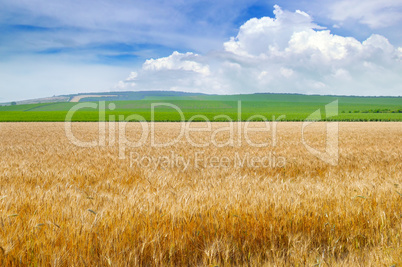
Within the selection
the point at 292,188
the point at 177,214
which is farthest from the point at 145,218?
the point at 292,188

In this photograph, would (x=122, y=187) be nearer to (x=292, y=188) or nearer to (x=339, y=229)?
(x=292, y=188)

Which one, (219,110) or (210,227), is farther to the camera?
(219,110)

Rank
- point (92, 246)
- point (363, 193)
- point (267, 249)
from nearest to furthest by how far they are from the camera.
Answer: point (92, 246) → point (267, 249) → point (363, 193)

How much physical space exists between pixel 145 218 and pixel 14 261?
115cm

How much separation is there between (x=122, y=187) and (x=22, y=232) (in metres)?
2.24

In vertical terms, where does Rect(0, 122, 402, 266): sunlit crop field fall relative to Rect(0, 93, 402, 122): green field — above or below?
below

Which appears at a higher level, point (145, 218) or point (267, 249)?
point (145, 218)

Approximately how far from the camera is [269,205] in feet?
11.2

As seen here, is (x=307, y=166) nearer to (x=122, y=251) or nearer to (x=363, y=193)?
(x=363, y=193)

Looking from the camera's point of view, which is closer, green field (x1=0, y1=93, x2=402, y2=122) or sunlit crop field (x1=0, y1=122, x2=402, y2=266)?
sunlit crop field (x1=0, y1=122, x2=402, y2=266)

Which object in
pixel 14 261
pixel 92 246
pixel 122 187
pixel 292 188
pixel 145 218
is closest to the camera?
pixel 14 261

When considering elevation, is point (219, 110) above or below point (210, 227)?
above

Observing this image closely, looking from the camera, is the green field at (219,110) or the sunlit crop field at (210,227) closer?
the sunlit crop field at (210,227)

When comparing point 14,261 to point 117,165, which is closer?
point 14,261
